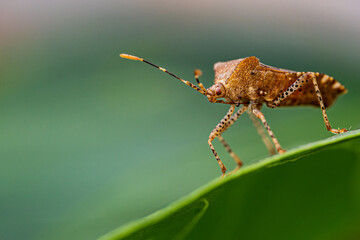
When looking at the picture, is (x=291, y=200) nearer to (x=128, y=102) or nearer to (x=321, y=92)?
(x=321, y=92)

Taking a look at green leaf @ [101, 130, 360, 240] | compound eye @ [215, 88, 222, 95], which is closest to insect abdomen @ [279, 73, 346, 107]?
compound eye @ [215, 88, 222, 95]

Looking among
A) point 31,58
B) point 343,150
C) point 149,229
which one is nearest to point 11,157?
point 31,58

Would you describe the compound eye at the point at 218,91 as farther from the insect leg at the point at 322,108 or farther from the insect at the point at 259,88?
the insect leg at the point at 322,108

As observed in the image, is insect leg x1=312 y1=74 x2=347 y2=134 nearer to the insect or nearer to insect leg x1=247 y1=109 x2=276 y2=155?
the insect

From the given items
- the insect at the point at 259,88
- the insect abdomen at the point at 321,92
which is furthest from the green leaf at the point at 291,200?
the insect abdomen at the point at 321,92

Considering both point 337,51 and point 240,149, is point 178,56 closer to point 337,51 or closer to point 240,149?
point 240,149
